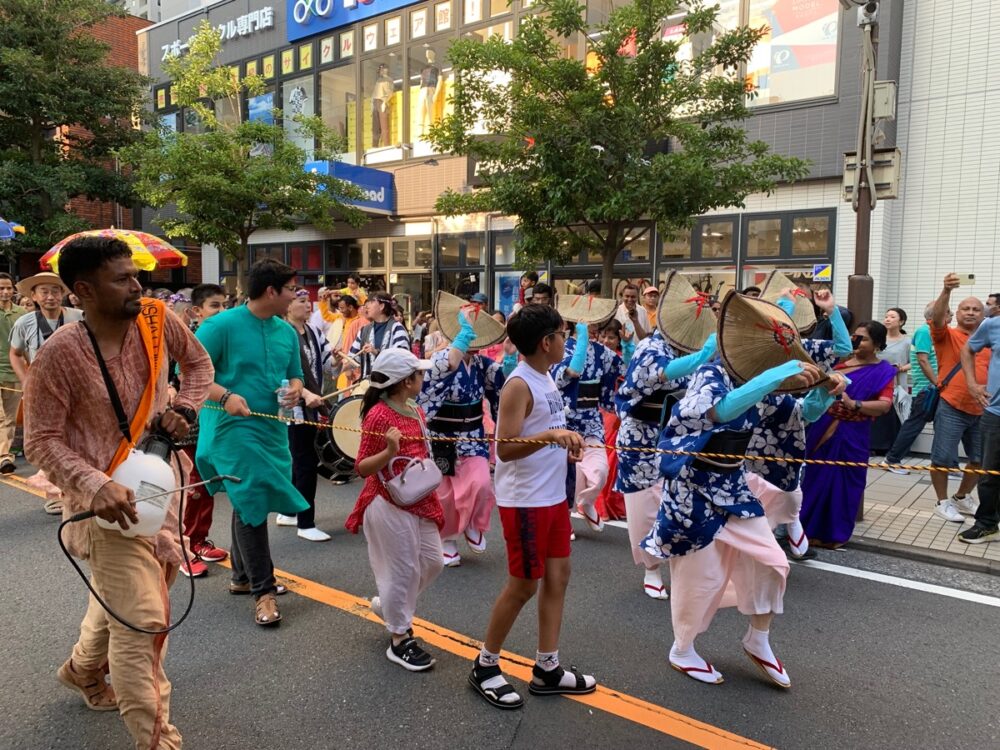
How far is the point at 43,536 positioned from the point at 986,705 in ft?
19.6

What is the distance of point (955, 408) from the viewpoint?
6480 millimetres

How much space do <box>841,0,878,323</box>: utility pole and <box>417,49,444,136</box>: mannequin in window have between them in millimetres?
11120

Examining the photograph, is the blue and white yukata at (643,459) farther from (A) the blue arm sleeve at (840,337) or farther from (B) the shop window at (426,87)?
(B) the shop window at (426,87)

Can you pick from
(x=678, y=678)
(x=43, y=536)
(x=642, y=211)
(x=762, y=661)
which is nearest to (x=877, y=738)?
(x=762, y=661)

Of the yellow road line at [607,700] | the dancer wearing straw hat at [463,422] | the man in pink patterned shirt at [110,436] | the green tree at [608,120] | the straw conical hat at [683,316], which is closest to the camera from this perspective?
the man in pink patterned shirt at [110,436]

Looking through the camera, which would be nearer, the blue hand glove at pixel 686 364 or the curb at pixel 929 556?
the blue hand glove at pixel 686 364

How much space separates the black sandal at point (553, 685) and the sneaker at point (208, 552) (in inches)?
106

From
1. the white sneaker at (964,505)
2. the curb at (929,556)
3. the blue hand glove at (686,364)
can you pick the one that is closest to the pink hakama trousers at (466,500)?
the blue hand glove at (686,364)

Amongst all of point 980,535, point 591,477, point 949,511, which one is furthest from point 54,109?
point 980,535

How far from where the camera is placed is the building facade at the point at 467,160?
36.2ft

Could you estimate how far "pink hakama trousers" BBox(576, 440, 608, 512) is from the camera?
5.65 metres

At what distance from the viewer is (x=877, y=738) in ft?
9.72

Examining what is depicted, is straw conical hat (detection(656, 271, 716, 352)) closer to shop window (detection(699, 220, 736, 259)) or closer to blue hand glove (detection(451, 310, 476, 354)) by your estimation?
blue hand glove (detection(451, 310, 476, 354))

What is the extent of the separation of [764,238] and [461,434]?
8.80m
